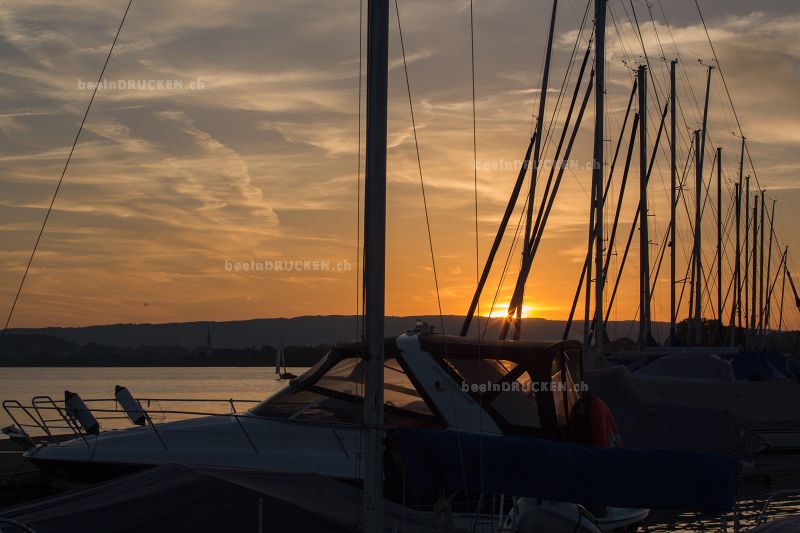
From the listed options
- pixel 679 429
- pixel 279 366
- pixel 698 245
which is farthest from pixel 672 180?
pixel 279 366

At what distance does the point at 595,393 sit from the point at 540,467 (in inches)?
493

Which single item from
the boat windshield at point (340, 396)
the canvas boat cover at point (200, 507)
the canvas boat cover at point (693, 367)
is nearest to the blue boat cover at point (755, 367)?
the canvas boat cover at point (693, 367)

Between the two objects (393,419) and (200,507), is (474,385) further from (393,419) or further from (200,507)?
(200,507)

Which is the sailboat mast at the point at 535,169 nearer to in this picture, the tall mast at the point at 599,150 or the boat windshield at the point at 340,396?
the tall mast at the point at 599,150

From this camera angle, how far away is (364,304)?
27.3 feet

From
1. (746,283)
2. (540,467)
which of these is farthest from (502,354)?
(746,283)

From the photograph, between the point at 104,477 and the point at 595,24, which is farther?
the point at 595,24

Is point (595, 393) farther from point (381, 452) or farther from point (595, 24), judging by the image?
point (381, 452)

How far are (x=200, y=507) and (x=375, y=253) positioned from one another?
251 centimetres

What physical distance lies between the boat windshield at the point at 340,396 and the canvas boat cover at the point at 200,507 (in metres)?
4.13

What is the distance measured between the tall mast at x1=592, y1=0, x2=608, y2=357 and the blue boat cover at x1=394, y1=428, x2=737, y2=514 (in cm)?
1723

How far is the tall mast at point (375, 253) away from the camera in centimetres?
812

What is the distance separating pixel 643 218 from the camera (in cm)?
3306

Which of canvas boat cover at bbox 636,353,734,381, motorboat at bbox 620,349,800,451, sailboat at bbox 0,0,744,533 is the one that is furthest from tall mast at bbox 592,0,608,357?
sailboat at bbox 0,0,744,533
